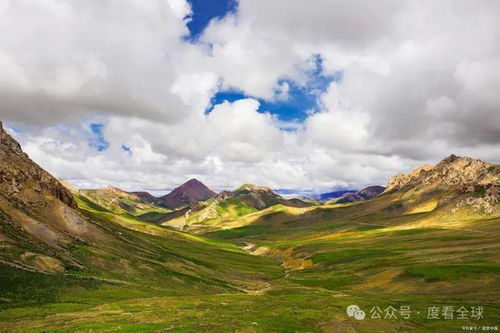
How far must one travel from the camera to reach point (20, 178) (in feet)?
496

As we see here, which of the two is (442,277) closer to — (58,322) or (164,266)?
(164,266)

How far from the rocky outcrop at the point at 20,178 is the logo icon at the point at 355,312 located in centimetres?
11226

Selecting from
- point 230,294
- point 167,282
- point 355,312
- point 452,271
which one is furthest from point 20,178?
point 452,271

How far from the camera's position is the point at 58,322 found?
60.3m

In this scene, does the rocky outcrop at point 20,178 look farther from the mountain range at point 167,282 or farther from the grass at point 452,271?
the grass at point 452,271

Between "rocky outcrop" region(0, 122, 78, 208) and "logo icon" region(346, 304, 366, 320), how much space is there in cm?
11226

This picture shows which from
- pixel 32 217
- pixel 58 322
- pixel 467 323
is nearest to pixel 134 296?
pixel 58 322

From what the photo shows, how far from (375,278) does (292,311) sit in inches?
2831

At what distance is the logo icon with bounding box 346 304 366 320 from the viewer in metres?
77.0

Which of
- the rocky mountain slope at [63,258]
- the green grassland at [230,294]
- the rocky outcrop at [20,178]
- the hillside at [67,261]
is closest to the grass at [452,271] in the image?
the green grassland at [230,294]

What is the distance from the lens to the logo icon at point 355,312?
253ft

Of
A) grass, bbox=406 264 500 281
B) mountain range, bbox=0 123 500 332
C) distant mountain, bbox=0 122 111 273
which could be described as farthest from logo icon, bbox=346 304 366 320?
distant mountain, bbox=0 122 111 273

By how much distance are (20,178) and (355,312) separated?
129410 mm

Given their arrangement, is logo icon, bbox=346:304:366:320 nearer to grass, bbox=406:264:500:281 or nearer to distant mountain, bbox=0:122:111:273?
grass, bbox=406:264:500:281
